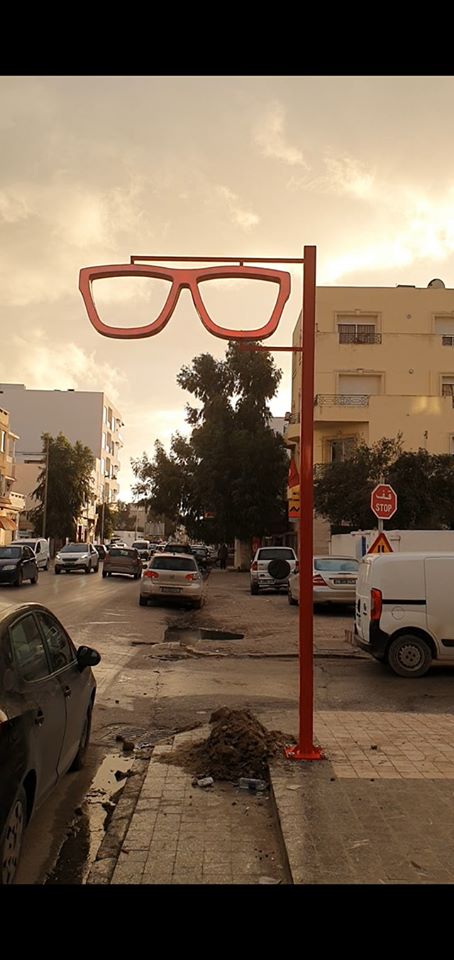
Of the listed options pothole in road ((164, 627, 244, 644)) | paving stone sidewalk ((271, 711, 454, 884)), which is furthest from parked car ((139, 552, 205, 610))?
paving stone sidewalk ((271, 711, 454, 884))

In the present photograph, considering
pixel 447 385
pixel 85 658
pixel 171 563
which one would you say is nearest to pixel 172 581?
pixel 171 563

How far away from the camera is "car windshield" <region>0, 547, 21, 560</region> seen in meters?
28.6

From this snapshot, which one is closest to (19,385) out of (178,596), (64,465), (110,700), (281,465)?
(64,465)

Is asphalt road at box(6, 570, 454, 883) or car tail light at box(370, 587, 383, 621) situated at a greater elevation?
car tail light at box(370, 587, 383, 621)

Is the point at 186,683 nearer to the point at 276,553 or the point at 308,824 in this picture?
the point at 308,824

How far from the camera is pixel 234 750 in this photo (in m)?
6.25

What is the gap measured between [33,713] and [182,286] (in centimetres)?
334

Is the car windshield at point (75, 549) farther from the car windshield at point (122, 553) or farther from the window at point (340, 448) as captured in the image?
the window at point (340, 448)

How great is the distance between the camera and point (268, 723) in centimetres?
753

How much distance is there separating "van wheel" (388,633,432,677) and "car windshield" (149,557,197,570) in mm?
11312

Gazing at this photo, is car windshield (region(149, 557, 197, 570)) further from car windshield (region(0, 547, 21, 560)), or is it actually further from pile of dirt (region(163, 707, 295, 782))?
pile of dirt (region(163, 707, 295, 782))

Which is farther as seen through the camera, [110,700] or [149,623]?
[149,623]
